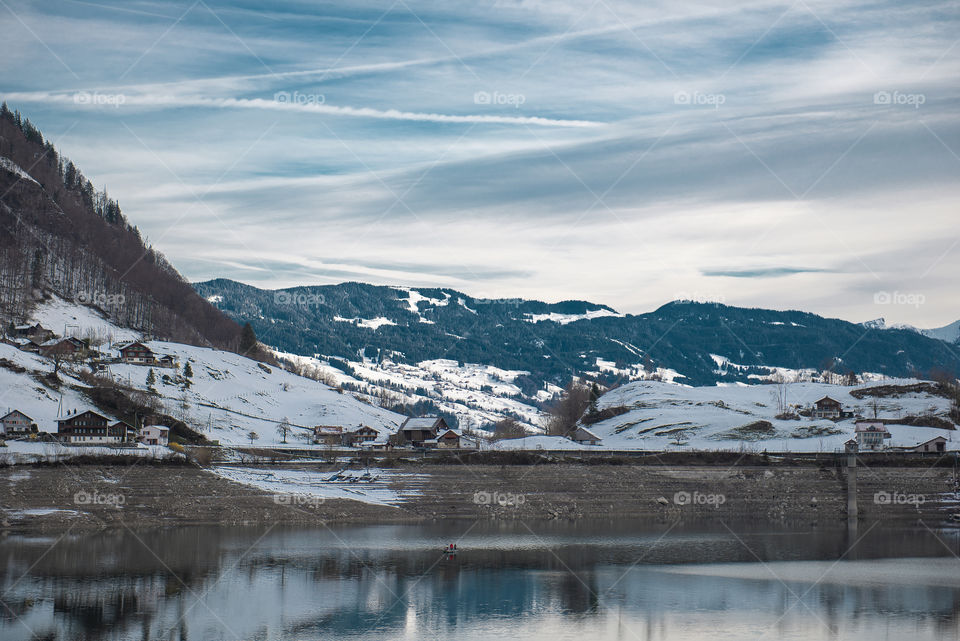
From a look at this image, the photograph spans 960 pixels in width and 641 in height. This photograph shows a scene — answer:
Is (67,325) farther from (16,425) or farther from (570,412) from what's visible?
(570,412)

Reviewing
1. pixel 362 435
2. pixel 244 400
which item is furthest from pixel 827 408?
pixel 244 400

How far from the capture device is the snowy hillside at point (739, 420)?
14150 centimetres

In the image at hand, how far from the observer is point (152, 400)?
141625 mm

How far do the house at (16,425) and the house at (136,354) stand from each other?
55.5 metres

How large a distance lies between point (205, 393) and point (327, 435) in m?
24.9

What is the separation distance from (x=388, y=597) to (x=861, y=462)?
7749 cm

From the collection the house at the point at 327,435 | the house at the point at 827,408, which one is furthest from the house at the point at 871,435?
the house at the point at 327,435

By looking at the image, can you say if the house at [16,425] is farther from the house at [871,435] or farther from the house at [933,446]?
the house at [933,446]

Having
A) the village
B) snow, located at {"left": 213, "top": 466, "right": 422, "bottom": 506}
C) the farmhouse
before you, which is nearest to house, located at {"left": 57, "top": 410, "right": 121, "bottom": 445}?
the village

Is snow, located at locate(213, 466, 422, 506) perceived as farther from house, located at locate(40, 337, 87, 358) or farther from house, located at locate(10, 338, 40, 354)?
house, located at locate(40, 337, 87, 358)

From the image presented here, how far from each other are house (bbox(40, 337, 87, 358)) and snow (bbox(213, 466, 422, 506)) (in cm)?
6913

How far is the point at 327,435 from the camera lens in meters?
151

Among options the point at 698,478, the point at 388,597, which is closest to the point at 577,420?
the point at 698,478

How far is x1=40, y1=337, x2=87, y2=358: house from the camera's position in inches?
6235
